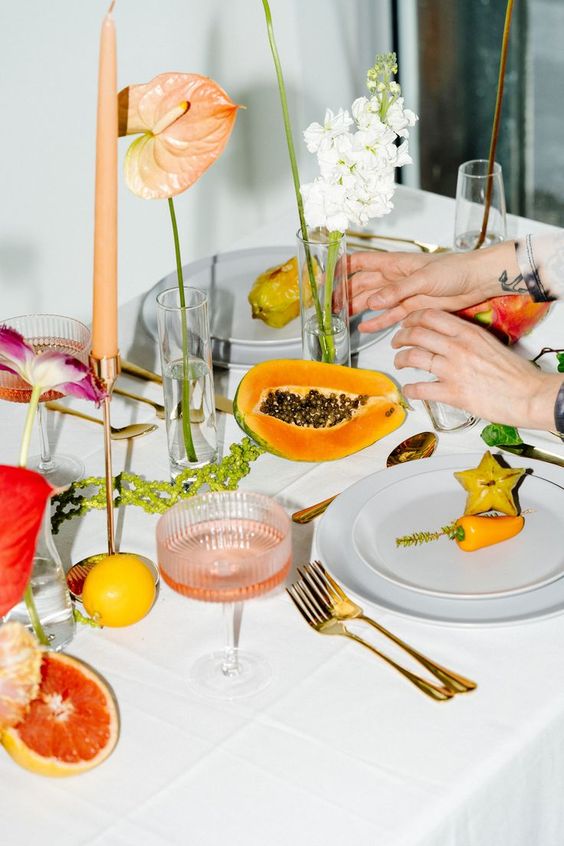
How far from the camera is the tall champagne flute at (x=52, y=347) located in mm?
1358

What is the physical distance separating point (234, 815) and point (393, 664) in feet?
0.76

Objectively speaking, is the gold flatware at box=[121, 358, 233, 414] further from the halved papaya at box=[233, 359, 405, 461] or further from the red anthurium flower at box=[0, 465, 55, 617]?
the red anthurium flower at box=[0, 465, 55, 617]

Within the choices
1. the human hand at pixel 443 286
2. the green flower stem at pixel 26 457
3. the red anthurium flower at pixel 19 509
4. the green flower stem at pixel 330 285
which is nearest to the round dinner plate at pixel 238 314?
the human hand at pixel 443 286

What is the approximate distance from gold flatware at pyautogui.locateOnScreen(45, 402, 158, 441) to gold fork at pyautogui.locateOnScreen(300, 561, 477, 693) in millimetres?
402

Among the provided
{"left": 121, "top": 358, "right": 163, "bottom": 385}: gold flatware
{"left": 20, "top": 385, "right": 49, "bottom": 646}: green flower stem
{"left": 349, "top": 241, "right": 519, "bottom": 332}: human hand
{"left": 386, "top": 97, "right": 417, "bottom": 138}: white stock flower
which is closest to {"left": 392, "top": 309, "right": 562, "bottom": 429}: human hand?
{"left": 349, "top": 241, "right": 519, "bottom": 332}: human hand

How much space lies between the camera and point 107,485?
1.18 metres

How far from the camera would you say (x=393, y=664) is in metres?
1.06

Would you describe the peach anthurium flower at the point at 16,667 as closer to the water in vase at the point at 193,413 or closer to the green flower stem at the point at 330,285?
the water in vase at the point at 193,413

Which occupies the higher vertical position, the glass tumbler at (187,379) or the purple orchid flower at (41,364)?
the purple orchid flower at (41,364)

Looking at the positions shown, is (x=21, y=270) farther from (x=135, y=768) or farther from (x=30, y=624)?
(x=135, y=768)

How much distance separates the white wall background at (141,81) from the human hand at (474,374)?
1500mm

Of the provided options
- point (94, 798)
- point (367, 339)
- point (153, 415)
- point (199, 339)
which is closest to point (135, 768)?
point (94, 798)

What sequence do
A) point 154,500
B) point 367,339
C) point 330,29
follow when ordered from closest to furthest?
point 154,500 → point 367,339 → point 330,29

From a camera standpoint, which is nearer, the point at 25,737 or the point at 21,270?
the point at 25,737
